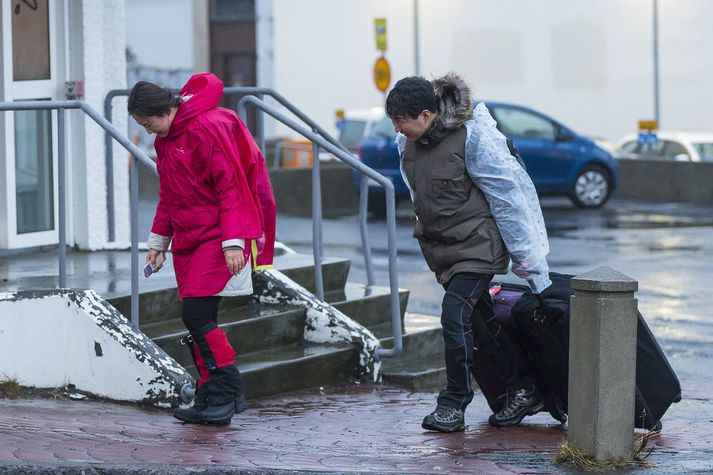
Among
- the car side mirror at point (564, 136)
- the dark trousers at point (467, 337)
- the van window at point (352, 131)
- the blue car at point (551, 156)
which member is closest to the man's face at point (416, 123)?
the dark trousers at point (467, 337)

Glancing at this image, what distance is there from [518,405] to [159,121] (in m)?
2.05

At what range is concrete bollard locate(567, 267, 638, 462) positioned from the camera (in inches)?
199

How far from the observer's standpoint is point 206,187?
5.83 meters

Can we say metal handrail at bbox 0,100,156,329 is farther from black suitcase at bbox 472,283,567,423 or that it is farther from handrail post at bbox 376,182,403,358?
black suitcase at bbox 472,283,567,423

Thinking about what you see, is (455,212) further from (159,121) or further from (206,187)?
(159,121)

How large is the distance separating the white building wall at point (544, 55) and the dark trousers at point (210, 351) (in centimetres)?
2644

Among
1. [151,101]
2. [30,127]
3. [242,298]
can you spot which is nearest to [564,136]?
[30,127]

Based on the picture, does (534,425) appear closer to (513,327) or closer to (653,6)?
(513,327)

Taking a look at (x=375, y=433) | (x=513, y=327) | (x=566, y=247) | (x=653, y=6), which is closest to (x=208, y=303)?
(x=375, y=433)

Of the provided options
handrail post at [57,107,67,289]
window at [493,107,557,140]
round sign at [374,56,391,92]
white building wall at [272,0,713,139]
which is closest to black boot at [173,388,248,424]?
handrail post at [57,107,67,289]

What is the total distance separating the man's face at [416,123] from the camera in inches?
226

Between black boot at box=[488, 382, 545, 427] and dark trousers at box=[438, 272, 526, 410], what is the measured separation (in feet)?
0.17

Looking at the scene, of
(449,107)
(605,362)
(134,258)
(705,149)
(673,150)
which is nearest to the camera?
(605,362)

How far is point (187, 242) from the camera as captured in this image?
586 cm
